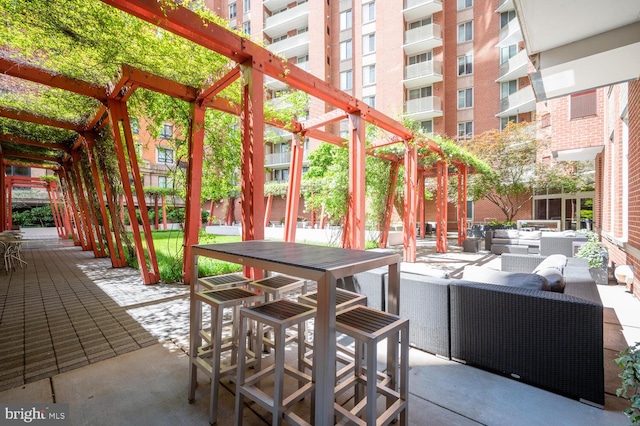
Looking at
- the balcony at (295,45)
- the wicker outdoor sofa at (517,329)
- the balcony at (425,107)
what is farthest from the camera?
the balcony at (295,45)

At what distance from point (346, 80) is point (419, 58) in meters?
4.96

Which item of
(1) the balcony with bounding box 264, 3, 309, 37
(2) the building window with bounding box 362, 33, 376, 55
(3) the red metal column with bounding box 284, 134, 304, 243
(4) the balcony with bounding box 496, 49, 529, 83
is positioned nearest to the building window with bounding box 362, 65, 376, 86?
(2) the building window with bounding box 362, 33, 376, 55

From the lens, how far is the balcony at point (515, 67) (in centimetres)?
1580

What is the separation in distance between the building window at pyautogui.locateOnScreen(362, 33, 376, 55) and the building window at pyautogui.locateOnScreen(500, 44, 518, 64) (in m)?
7.70

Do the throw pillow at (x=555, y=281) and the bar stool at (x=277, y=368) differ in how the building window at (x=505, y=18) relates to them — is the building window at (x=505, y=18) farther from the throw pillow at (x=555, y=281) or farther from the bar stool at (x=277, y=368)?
the bar stool at (x=277, y=368)

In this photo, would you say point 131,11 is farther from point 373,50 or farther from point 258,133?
point 373,50

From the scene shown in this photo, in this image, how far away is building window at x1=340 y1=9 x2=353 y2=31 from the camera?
65.7 ft

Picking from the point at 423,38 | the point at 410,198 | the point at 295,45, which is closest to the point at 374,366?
the point at 410,198

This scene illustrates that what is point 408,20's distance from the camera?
60.8 feet

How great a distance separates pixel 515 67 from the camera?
16.3 meters

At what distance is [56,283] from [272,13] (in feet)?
81.2

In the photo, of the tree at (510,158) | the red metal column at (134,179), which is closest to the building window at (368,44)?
the tree at (510,158)

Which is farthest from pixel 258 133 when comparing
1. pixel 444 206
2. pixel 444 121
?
pixel 444 121

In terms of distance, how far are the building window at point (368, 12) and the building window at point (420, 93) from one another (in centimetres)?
551
